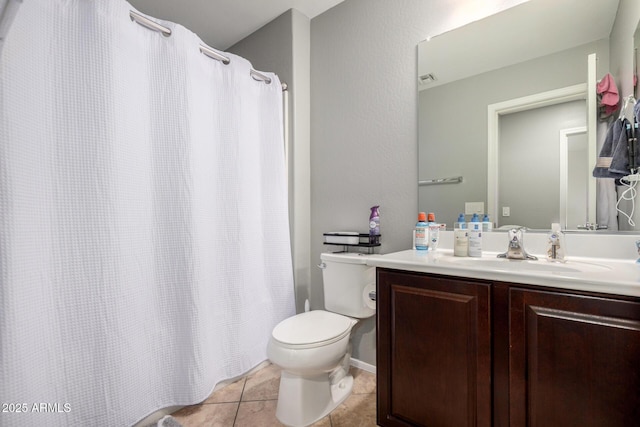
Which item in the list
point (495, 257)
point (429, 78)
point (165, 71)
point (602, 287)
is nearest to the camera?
point (602, 287)

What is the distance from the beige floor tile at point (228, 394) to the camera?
1.54 meters

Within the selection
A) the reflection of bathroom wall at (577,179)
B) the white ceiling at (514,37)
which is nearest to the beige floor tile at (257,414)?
the reflection of bathroom wall at (577,179)

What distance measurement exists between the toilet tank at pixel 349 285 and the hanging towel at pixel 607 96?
1226mm

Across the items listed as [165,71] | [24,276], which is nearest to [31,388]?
[24,276]

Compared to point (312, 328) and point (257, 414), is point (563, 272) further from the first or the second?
point (257, 414)

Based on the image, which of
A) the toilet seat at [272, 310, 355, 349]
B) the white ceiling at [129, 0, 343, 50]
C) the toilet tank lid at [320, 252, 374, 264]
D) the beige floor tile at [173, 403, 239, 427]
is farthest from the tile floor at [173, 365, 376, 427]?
the white ceiling at [129, 0, 343, 50]

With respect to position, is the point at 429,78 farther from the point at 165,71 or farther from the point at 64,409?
the point at 64,409

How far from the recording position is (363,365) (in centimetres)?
186

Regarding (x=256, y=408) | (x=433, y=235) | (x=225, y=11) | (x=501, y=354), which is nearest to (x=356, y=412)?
(x=256, y=408)

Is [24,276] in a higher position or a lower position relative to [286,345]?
higher

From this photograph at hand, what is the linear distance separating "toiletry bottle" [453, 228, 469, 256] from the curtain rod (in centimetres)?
155

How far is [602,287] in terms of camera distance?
76 centimetres

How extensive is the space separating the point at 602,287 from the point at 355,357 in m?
1.48

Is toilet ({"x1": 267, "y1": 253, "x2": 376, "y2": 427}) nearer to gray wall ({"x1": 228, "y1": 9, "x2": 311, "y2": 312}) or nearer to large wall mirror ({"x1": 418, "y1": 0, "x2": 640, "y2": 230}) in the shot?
gray wall ({"x1": 228, "y1": 9, "x2": 311, "y2": 312})
